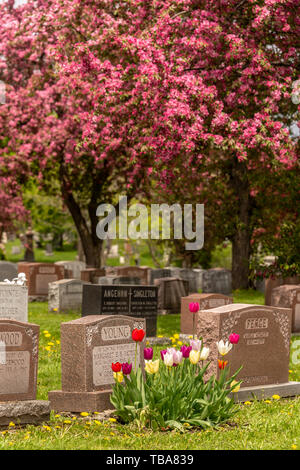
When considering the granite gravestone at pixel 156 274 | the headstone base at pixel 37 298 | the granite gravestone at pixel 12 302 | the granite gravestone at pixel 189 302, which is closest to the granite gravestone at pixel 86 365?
the granite gravestone at pixel 12 302

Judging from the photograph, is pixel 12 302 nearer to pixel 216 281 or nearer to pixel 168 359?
pixel 168 359

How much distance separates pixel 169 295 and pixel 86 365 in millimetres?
11585

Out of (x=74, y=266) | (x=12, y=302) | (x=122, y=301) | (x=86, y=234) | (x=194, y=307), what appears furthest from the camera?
(x=74, y=266)

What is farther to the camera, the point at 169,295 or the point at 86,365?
the point at 169,295

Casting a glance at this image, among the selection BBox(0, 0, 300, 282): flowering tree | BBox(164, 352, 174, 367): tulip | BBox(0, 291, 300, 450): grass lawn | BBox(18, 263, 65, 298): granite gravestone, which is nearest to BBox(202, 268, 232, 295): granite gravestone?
BBox(18, 263, 65, 298): granite gravestone

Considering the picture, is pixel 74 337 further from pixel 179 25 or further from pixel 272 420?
pixel 179 25

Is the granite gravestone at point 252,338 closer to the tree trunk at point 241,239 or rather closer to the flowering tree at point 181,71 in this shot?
the flowering tree at point 181,71

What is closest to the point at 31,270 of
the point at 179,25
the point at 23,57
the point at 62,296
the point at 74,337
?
the point at 62,296

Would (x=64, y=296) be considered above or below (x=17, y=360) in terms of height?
below

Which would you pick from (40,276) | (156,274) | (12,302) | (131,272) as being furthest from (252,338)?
(156,274)

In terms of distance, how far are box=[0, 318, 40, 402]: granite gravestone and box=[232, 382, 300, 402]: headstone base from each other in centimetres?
250

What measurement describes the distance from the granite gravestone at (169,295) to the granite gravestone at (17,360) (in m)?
11.7

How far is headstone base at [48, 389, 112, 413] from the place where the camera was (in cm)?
812

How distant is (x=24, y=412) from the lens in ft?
25.0
